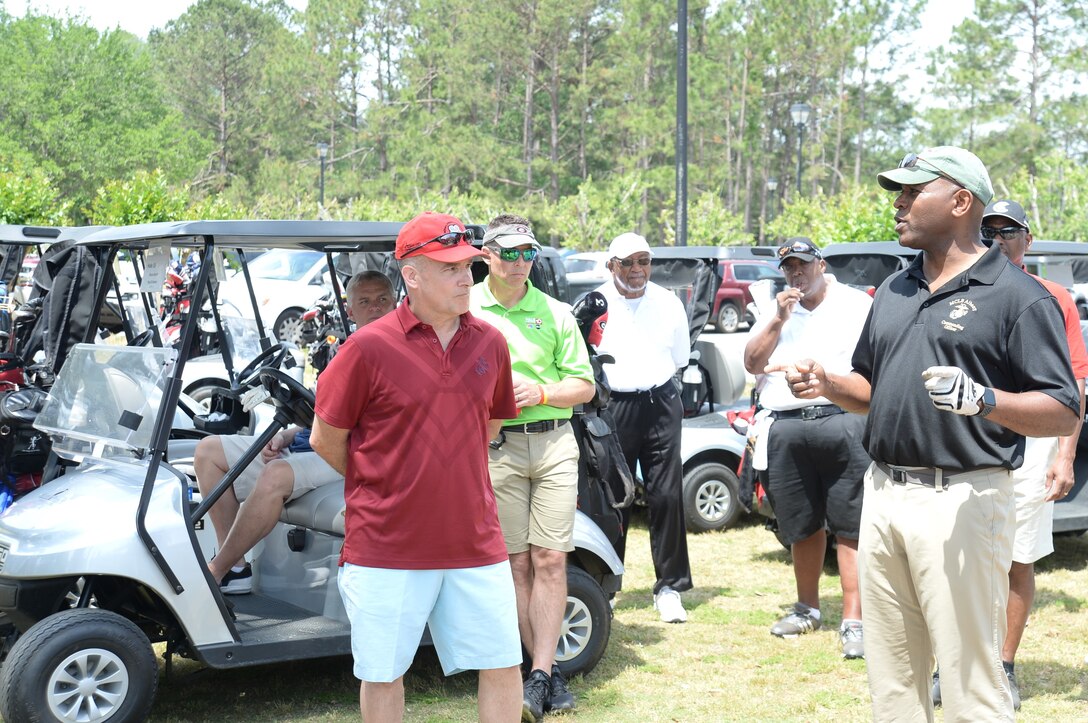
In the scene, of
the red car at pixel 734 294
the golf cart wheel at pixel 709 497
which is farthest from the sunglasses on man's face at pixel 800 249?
the red car at pixel 734 294

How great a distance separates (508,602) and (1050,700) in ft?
8.86

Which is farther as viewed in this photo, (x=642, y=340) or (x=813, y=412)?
(x=642, y=340)

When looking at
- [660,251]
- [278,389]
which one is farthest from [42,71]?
[278,389]

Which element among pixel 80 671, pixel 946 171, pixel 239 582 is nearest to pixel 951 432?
pixel 946 171

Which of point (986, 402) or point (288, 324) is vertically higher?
point (986, 402)

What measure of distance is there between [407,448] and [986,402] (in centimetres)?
155

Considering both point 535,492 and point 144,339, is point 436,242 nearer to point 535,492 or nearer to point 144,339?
point 535,492

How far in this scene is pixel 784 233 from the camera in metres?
39.4

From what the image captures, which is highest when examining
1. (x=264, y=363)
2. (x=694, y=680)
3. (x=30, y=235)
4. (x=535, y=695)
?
(x=30, y=235)

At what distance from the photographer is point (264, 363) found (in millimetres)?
5168

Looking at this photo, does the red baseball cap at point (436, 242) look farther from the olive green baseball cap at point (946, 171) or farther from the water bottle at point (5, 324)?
the water bottle at point (5, 324)

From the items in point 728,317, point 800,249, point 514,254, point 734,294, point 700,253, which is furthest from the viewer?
point 734,294

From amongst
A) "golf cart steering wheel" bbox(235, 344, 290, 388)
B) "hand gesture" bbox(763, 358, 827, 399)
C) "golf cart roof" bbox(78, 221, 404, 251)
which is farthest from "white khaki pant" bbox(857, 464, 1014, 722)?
"golf cart steering wheel" bbox(235, 344, 290, 388)

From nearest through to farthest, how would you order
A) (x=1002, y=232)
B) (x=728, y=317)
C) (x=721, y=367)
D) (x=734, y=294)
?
1. (x=1002, y=232)
2. (x=721, y=367)
3. (x=728, y=317)
4. (x=734, y=294)
